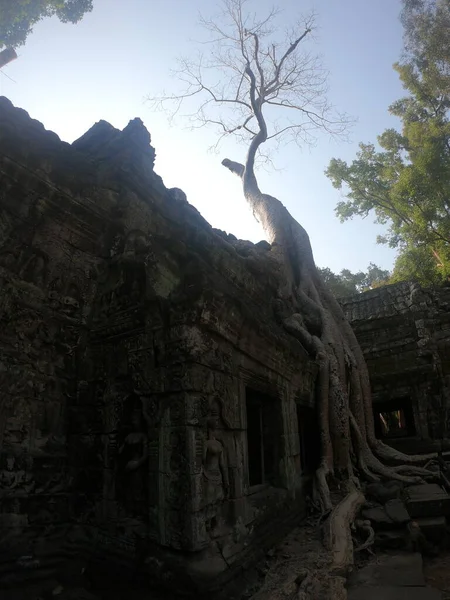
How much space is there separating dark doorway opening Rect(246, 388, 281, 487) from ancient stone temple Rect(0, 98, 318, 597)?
0.45 metres

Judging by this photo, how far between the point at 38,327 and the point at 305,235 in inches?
316

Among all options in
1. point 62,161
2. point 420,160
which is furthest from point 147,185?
point 420,160

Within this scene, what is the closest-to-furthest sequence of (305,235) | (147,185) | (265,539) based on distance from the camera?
(265,539)
(147,185)
(305,235)

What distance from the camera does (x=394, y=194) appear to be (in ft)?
51.4

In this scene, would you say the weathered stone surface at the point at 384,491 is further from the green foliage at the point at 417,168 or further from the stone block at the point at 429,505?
the green foliage at the point at 417,168

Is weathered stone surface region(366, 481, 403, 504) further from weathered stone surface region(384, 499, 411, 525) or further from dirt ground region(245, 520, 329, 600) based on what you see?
dirt ground region(245, 520, 329, 600)

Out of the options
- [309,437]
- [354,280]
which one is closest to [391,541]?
[309,437]

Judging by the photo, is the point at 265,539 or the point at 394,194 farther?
the point at 394,194

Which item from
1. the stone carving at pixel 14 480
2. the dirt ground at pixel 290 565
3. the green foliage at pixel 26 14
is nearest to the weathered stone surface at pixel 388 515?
the dirt ground at pixel 290 565

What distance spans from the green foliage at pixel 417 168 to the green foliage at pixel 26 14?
1098 centimetres

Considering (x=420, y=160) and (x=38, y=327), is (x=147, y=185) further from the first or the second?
(x=420, y=160)

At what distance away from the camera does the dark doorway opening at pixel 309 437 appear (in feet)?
20.4

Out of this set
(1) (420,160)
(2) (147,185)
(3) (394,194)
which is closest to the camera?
(2) (147,185)

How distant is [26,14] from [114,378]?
9021 mm
